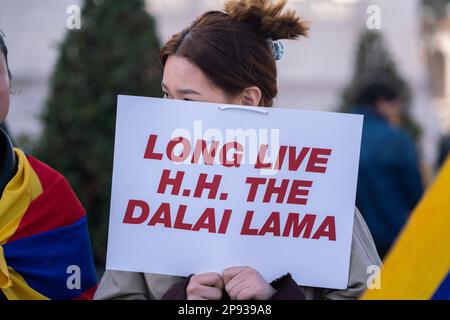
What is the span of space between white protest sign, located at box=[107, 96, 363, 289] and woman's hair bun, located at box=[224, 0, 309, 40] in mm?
389

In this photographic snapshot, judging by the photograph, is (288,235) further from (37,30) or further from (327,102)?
(327,102)

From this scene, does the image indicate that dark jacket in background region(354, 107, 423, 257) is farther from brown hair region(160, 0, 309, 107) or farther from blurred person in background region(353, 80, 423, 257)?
brown hair region(160, 0, 309, 107)

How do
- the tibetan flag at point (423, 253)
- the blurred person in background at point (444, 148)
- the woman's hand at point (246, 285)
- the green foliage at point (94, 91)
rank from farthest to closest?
the green foliage at point (94, 91) → the blurred person in background at point (444, 148) → the woman's hand at point (246, 285) → the tibetan flag at point (423, 253)

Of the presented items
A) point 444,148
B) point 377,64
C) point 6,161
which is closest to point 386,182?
point 444,148

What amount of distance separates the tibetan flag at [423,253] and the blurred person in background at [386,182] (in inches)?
143

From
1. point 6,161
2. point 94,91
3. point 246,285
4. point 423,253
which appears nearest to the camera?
point 423,253

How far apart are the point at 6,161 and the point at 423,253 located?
55.7 inches

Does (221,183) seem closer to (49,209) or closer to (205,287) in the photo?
(205,287)

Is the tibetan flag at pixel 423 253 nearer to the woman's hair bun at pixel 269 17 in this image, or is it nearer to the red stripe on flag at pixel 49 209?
the woman's hair bun at pixel 269 17

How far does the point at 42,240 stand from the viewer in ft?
9.92

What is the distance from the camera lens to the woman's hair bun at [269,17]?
284cm

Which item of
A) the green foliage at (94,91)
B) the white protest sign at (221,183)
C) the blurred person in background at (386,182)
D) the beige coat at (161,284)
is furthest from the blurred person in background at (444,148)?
the white protest sign at (221,183)

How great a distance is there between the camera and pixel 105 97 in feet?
26.8
